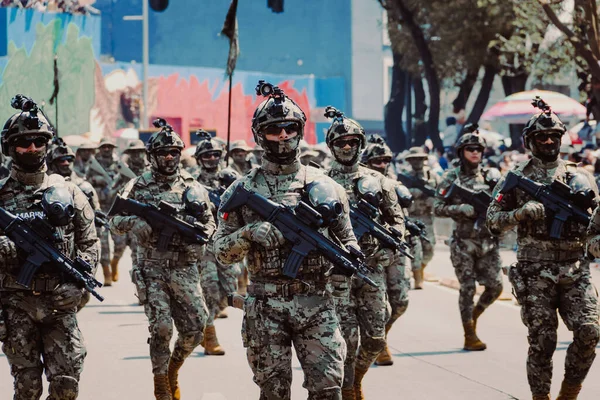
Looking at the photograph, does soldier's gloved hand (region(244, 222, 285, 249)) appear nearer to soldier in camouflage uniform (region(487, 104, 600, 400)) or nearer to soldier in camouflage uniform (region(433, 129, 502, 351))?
soldier in camouflage uniform (region(487, 104, 600, 400))

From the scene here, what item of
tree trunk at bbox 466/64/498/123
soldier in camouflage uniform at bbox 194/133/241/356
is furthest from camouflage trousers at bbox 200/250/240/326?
tree trunk at bbox 466/64/498/123

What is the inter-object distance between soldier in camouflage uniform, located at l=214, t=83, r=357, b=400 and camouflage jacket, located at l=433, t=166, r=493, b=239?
5.55 m

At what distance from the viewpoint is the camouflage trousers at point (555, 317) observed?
28.7ft


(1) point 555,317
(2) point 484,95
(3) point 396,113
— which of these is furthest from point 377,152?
(3) point 396,113

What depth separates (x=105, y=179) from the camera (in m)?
19.4

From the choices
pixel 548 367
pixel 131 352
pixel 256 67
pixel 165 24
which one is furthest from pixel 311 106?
pixel 548 367

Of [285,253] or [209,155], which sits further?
[209,155]

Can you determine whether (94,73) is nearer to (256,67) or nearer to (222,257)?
(256,67)

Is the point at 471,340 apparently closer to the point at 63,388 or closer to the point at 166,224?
the point at 166,224

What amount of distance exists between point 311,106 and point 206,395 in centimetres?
4449

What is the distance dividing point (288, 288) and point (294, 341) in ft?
1.12

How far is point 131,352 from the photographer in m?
12.5

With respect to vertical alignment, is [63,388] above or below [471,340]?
above

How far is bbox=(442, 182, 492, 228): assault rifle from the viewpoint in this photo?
1275 cm
